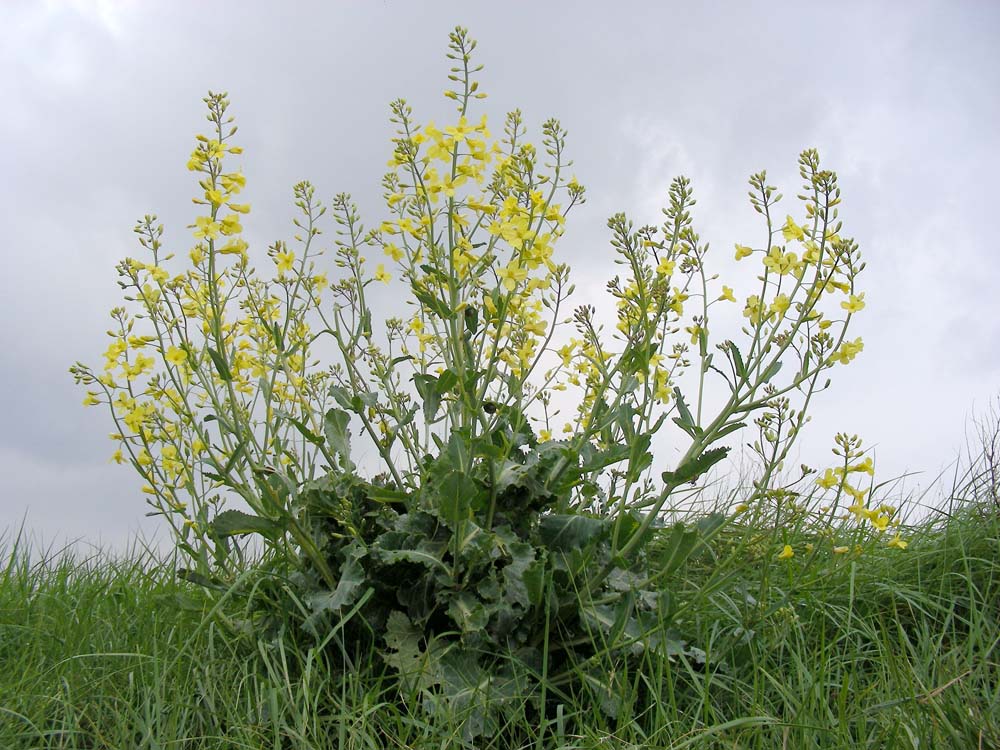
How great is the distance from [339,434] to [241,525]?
49cm

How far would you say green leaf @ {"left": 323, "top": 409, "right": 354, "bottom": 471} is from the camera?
337 cm

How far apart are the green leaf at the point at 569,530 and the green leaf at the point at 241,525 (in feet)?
2.90

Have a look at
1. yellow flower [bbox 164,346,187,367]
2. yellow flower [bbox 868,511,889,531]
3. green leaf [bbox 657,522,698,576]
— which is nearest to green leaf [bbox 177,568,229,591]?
yellow flower [bbox 164,346,187,367]

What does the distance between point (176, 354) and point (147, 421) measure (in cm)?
57

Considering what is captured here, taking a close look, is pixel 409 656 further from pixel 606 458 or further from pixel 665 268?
pixel 665 268

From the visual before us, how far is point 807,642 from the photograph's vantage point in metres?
3.61

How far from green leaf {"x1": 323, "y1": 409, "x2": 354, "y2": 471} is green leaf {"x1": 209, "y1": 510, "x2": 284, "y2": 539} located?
38cm

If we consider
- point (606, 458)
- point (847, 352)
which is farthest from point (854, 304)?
point (606, 458)

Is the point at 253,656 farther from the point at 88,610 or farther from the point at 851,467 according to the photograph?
the point at 851,467

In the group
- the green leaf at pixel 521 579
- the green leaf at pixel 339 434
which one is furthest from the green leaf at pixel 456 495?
the green leaf at pixel 339 434

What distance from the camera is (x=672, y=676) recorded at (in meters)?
3.19

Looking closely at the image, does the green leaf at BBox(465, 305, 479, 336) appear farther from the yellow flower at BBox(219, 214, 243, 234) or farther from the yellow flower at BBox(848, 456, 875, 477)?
the yellow flower at BBox(848, 456, 875, 477)

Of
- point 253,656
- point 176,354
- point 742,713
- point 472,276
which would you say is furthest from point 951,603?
point 176,354

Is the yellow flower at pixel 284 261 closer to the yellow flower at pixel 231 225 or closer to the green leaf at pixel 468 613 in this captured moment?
Answer: the yellow flower at pixel 231 225
